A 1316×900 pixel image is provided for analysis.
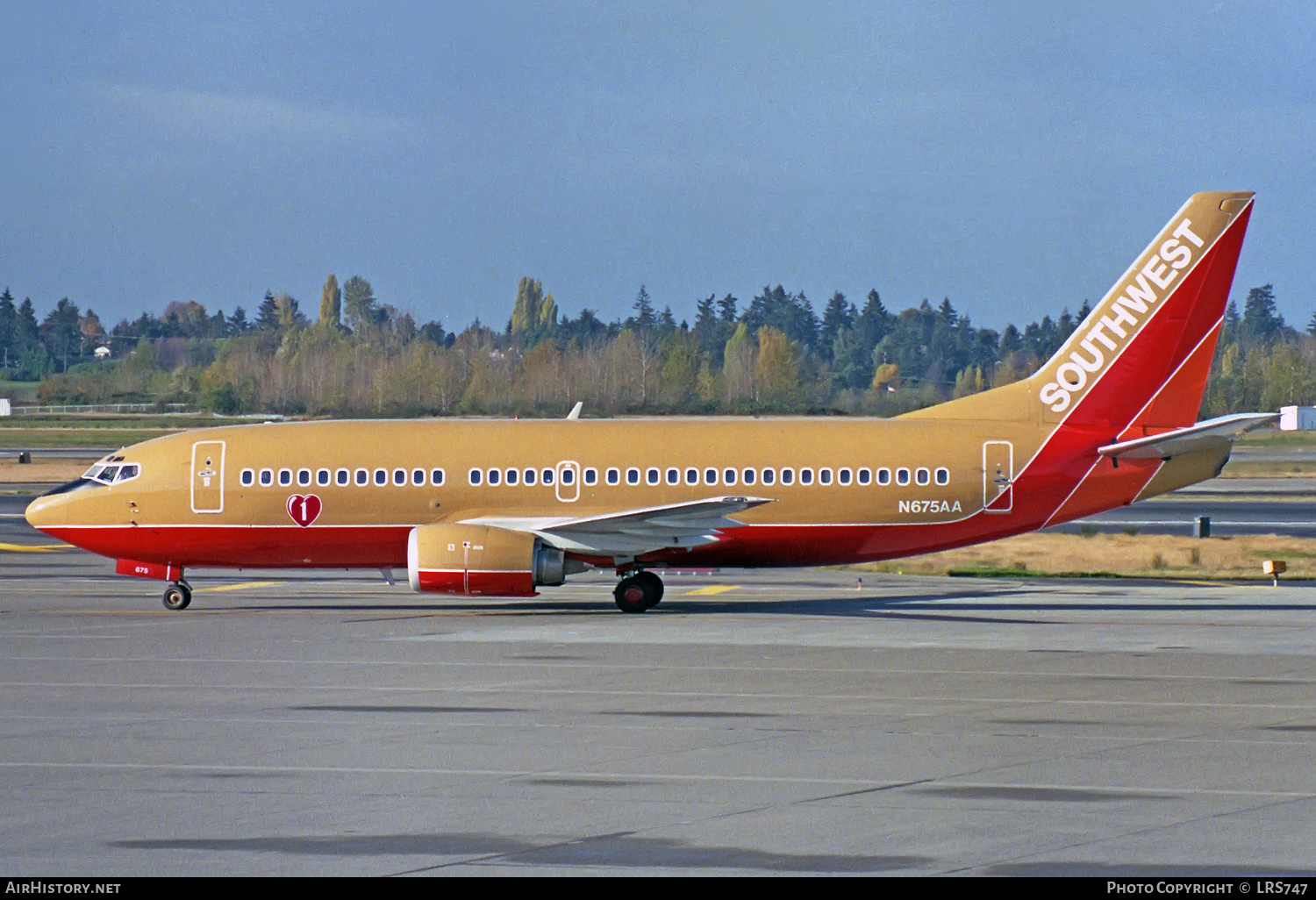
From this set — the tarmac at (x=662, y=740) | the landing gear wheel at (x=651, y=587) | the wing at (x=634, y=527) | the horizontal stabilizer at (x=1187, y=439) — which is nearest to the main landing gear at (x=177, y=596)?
the tarmac at (x=662, y=740)

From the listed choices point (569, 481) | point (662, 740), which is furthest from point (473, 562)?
point (662, 740)

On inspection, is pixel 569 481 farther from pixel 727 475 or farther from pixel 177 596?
pixel 177 596

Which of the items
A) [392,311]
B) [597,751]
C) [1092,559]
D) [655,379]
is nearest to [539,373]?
[655,379]

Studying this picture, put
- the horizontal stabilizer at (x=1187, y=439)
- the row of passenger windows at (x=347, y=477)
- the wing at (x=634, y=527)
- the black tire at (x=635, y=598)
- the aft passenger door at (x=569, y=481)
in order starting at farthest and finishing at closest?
the row of passenger windows at (x=347, y=477) → the aft passenger door at (x=569, y=481) → the black tire at (x=635, y=598) → the wing at (x=634, y=527) → the horizontal stabilizer at (x=1187, y=439)

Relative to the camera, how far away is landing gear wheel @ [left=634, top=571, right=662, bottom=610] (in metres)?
31.0

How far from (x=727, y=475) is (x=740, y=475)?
26 centimetres

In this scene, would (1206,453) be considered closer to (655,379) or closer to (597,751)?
(597,751)

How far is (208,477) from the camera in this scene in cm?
3241

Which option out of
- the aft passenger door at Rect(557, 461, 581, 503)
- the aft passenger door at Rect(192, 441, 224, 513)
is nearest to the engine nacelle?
the aft passenger door at Rect(557, 461, 581, 503)

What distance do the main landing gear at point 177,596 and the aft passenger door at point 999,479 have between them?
1580 centimetres

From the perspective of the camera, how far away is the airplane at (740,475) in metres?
31.6

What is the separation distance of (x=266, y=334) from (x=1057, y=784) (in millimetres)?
148168

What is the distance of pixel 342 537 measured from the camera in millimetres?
32031

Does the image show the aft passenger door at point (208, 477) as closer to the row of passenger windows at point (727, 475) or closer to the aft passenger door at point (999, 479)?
the row of passenger windows at point (727, 475)
